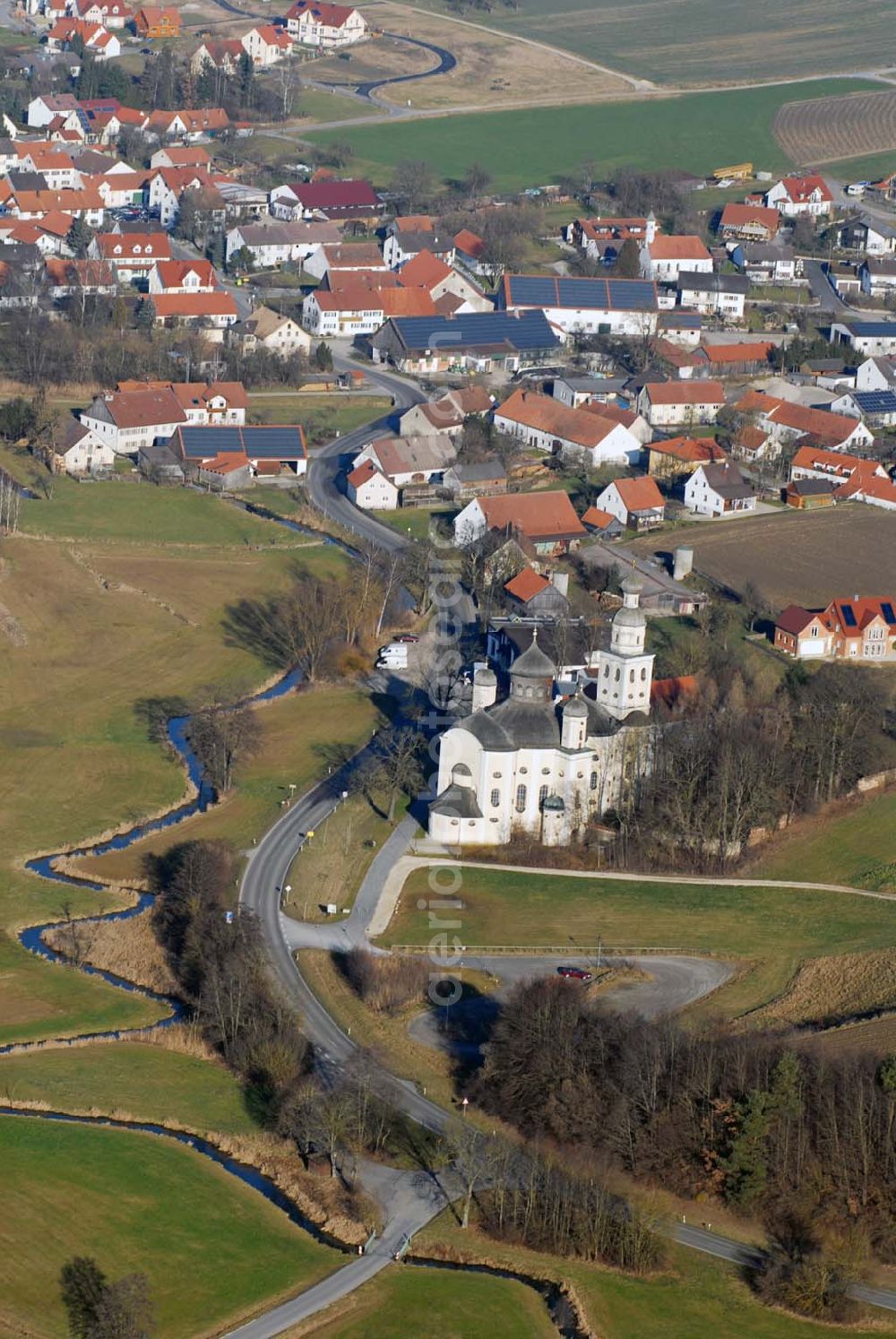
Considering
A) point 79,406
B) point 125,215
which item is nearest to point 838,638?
point 79,406

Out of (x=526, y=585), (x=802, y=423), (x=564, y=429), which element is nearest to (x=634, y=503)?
(x=564, y=429)

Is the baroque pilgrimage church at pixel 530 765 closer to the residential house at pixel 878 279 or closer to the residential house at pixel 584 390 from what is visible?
the residential house at pixel 584 390

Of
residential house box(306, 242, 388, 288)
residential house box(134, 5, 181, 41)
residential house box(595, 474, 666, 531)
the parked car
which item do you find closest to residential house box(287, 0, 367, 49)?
residential house box(134, 5, 181, 41)

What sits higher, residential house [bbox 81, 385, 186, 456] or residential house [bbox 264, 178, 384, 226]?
residential house [bbox 81, 385, 186, 456]

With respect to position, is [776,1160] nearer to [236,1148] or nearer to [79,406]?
[236,1148]

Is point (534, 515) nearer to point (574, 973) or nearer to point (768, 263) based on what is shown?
point (574, 973)

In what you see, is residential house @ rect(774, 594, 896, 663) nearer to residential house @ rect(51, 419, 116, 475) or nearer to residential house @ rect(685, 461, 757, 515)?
residential house @ rect(685, 461, 757, 515)

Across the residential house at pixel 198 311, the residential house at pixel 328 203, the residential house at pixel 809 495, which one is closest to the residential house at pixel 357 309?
the residential house at pixel 198 311
